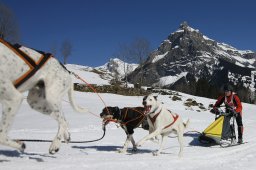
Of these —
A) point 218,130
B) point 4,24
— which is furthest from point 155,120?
point 4,24

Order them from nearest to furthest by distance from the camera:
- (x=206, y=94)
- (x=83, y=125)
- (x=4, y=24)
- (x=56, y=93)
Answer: (x=56, y=93) → (x=83, y=125) → (x=4, y=24) → (x=206, y=94)

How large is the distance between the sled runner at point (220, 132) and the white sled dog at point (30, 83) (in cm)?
520

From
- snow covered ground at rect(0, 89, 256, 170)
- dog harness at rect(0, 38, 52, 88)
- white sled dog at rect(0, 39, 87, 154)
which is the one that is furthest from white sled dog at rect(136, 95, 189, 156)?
dog harness at rect(0, 38, 52, 88)

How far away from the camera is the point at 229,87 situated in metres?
10.6

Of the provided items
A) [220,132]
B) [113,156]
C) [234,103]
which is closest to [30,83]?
[113,156]

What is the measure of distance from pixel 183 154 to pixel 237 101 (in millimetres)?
3322

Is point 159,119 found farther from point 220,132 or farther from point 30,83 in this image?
point 30,83

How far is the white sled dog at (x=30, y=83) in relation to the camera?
4.70m

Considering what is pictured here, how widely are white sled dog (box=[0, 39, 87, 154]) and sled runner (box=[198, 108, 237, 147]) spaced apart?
205 inches

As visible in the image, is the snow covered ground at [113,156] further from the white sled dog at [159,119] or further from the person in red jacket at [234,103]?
the person in red jacket at [234,103]

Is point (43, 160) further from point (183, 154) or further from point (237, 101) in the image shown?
point (237, 101)

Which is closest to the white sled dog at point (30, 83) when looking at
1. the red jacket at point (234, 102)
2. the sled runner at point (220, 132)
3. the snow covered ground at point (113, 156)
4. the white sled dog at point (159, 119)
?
the snow covered ground at point (113, 156)

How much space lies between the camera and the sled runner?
31.9ft

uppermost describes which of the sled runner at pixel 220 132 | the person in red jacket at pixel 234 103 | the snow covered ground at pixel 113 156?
the person in red jacket at pixel 234 103
